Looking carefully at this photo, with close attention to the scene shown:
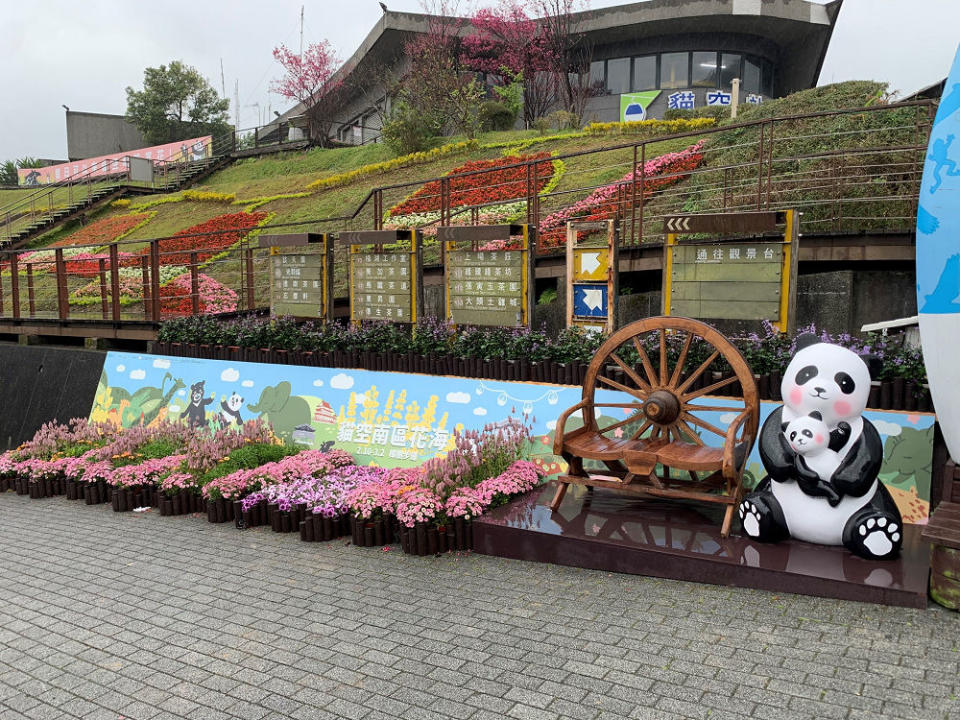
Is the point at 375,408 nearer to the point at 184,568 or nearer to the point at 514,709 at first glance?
the point at 184,568

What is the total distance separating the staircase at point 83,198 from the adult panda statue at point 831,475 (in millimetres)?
26595

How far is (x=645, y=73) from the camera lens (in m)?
29.8

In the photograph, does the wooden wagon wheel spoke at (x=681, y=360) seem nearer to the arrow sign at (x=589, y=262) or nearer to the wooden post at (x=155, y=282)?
the arrow sign at (x=589, y=262)

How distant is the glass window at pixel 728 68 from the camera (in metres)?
29.0

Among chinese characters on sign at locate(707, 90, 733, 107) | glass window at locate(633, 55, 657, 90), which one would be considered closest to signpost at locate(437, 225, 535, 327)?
chinese characters on sign at locate(707, 90, 733, 107)

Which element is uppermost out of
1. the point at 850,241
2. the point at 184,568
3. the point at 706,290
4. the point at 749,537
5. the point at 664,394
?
the point at 850,241

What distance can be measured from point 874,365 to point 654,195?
18.6ft

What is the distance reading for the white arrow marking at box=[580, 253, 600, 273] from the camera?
26.0 feet

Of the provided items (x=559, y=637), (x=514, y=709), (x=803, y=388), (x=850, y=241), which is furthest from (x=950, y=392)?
(x=850, y=241)

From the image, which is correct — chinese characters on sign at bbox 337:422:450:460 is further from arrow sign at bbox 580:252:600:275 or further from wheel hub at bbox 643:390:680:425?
wheel hub at bbox 643:390:680:425

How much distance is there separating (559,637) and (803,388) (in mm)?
2191

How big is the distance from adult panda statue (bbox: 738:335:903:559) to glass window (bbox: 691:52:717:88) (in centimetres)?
2695

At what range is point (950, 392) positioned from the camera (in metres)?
4.34

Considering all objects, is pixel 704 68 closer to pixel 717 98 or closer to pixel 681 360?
pixel 717 98
